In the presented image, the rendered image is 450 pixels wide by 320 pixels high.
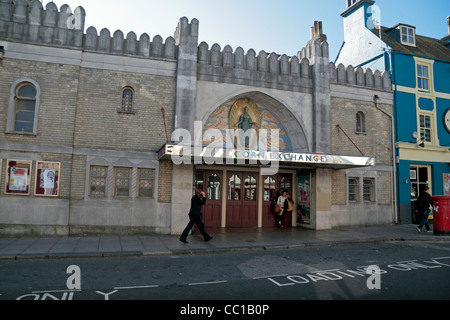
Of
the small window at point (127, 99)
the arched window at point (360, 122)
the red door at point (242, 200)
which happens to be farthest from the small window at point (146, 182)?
the arched window at point (360, 122)

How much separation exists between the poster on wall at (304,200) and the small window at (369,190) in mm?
3148

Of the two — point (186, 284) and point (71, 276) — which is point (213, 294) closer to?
point (186, 284)

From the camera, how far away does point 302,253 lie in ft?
31.9

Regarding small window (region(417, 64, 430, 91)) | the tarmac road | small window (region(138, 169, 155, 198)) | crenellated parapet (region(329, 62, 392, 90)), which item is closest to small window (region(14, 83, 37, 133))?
small window (region(138, 169, 155, 198))

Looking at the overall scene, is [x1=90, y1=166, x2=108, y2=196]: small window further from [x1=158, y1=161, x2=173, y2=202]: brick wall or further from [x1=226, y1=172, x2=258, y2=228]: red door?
[x1=226, y1=172, x2=258, y2=228]: red door

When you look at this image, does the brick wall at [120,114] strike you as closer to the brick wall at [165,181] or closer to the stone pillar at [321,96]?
the brick wall at [165,181]

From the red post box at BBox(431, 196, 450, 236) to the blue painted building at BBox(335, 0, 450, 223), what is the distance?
3.57 m

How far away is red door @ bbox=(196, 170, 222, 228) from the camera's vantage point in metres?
14.6

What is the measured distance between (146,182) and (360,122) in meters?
10.7

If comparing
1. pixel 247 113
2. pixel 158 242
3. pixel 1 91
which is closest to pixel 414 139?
pixel 247 113

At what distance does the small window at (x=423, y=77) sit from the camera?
17.6m

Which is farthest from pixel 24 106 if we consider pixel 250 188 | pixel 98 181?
pixel 250 188

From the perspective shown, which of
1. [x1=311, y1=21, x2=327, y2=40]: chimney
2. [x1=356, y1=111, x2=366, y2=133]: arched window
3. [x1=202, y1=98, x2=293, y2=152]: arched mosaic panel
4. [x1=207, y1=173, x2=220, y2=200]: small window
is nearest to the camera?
[x1=202, y1=98, x2=293, y2=152]: arched mosaic panel
